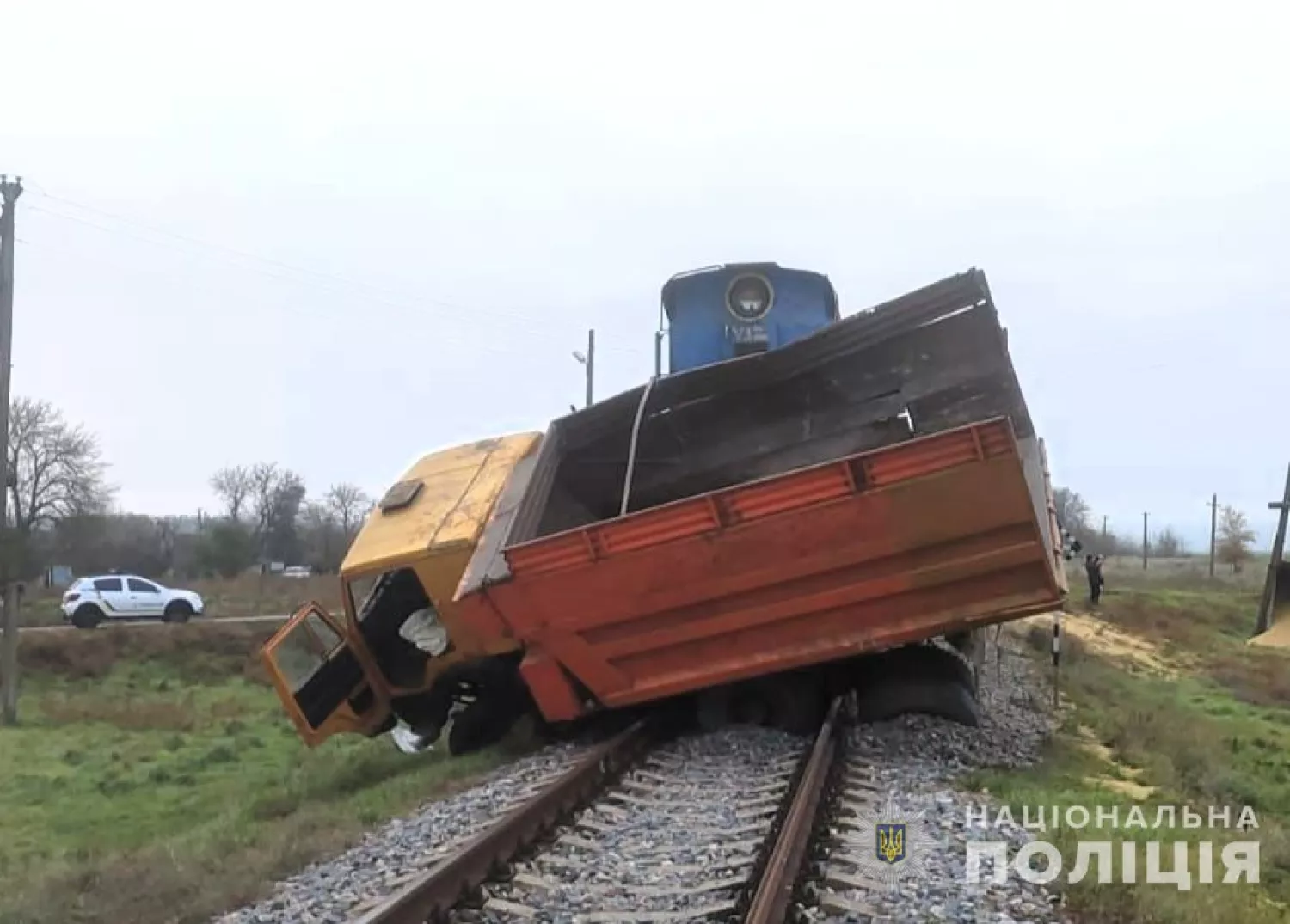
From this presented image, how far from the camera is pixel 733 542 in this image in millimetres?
7438

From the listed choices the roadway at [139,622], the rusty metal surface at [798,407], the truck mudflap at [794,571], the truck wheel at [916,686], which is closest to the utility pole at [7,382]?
the roadway at [139,622]

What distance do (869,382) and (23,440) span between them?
A: 52452 millimetres

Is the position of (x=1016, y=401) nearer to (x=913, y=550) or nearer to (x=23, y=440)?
(x=913, y=550)

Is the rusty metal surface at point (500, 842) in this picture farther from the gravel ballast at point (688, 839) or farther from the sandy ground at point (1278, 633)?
the sandy ground at point (1278, 633)

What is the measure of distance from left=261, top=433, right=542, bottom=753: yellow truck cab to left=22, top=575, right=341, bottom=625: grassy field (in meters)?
23.5

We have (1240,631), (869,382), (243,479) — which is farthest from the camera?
(243,479)

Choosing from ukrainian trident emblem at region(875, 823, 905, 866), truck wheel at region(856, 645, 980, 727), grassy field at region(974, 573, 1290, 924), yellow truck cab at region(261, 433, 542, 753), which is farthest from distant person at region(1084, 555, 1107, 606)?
ukrainian trident emblem at region(875, 823, 905, 866)

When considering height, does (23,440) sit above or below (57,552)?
above

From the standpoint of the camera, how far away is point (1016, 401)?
32.2 feet

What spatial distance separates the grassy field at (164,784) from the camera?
20.1ft

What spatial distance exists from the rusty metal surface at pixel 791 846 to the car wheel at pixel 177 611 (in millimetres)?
28218

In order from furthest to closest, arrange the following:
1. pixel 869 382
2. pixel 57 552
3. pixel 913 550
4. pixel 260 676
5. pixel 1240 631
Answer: pixel 57 552 → pixel 1240 631 → pixel 260 676 → pixel 869 382 → pixel 913 550

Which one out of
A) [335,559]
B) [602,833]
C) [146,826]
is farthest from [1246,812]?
[335,559]

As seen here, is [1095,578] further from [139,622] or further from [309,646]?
[309,646]
